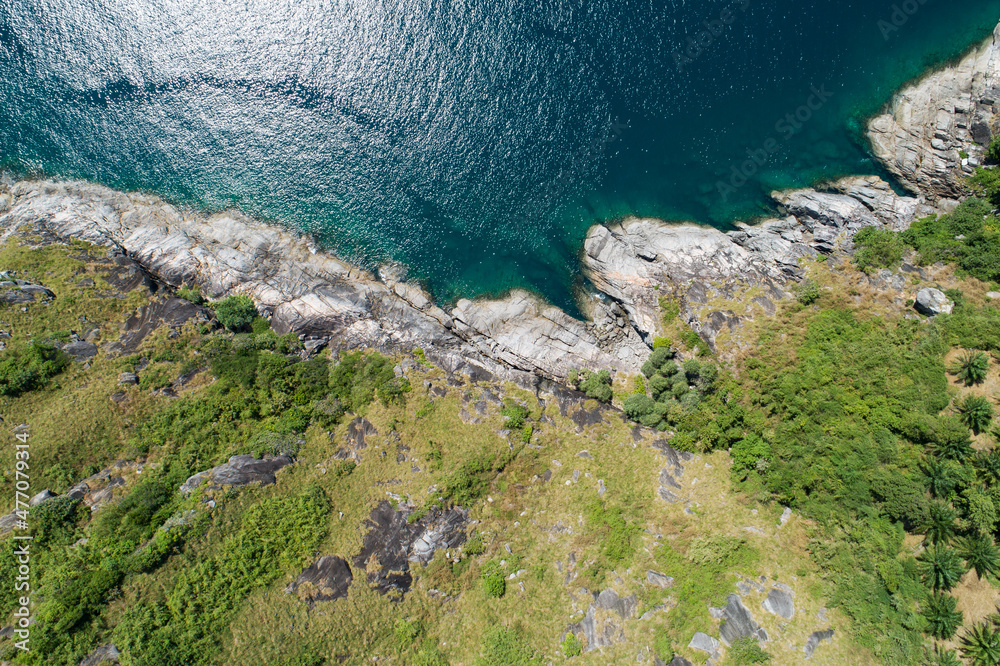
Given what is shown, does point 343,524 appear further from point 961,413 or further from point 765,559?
→ point 961,413

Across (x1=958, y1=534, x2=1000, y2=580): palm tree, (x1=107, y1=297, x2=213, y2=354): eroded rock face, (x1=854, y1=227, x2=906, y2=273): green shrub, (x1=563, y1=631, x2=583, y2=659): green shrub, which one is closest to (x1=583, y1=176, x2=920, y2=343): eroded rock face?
(x1=854, y1=227, x2=906, y2=273): green shrub

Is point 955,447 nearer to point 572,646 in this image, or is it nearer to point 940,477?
point 940,477

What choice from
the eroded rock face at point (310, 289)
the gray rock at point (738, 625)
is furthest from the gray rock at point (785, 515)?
the eroded rock face at point (310, 289)

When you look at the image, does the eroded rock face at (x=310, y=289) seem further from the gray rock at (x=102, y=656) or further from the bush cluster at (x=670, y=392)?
the gray rock at (x=102, y=656)

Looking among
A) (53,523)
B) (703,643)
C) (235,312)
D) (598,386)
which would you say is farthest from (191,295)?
(703,643)

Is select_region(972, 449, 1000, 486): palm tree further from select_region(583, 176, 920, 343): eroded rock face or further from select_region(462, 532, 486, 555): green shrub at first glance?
select_region(462, 532, 486, 555): green shrub

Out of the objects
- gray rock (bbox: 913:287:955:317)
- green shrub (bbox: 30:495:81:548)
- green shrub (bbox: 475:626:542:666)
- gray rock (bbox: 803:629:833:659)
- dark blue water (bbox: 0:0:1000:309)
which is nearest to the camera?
green shrub (bbox: 30:495:81:548)
